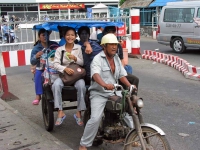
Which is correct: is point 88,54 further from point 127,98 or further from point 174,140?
point 174,140

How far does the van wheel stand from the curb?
218 centimetres

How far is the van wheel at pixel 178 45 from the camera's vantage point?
14.5 meters

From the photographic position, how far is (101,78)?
13.2 feet

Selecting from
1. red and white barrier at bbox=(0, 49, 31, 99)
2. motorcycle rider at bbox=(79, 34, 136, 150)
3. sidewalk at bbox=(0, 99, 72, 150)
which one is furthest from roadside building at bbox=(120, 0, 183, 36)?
motorcycle rider at bbox=(79, 34, 136, 150)

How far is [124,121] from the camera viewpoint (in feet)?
13.7

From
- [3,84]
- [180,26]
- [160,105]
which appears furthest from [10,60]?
[180,26]

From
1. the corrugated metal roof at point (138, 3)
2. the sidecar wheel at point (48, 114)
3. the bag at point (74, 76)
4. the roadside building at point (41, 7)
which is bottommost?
→ the sidecar wheel at point (48, 114)

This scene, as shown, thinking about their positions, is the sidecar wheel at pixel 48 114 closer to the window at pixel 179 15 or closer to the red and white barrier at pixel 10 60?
the red and white barrier at pixel 10 60

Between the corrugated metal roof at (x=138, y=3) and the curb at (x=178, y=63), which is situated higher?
the corrugated metal roof at (x=138, y=3)

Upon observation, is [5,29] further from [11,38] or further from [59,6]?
[59,6]

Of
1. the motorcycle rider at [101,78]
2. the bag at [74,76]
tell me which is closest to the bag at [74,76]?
the bag at [74,76]

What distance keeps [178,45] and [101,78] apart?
1134 cm

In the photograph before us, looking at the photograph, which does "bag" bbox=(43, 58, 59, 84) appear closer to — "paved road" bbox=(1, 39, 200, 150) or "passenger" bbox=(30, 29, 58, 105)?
"passenger" bbox=(30, 29, 58, 105)

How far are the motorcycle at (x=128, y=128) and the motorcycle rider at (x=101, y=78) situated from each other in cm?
13
